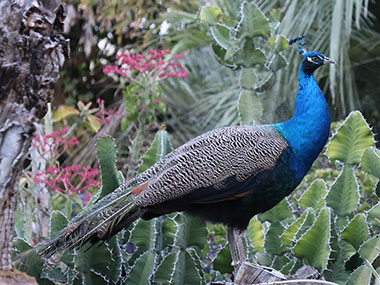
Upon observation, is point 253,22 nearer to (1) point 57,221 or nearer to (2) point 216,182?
(2) point 216,182

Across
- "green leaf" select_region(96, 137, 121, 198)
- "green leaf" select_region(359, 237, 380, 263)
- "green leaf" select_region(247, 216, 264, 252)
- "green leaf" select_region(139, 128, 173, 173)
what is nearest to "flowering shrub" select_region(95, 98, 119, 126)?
"green leaf" select_region(139, 128, 173, 173)

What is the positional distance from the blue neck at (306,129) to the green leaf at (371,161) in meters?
0.17

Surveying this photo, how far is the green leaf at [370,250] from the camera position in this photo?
2.22 metres

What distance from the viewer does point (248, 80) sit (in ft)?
10.2

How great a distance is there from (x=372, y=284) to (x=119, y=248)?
97cm

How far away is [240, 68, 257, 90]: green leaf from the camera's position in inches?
122

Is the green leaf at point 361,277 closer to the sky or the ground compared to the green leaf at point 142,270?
closer to the sky

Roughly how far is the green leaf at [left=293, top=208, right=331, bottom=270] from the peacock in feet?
0.56

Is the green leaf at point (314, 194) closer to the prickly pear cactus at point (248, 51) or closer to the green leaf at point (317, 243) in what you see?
the green leaf at point (317, 243)

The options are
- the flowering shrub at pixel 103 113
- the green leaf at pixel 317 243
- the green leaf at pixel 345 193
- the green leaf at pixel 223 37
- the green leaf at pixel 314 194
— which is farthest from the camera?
the flowering shrub at pixel 103 113

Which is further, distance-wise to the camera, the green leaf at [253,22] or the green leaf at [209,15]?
the green leaf at [209,15]

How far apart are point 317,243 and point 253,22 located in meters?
1.38

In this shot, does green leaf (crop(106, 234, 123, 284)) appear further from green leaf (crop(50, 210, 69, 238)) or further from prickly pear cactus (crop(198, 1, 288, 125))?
prickly pear cactus (crop(198, 1, 288, 125))

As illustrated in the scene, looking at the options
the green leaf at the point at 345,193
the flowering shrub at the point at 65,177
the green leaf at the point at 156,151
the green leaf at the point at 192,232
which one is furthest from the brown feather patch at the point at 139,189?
the flowering shrub at the point at 65,177
